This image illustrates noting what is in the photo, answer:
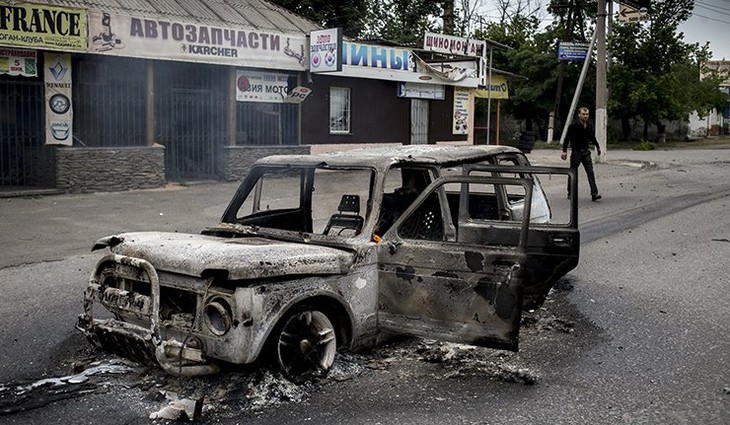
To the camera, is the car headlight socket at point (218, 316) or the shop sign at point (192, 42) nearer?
the car headlight socket at point (218, 316)

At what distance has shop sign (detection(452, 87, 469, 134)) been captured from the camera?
25.4 meters

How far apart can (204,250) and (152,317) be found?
481 mm

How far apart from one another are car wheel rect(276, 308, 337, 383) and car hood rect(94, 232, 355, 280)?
30cm

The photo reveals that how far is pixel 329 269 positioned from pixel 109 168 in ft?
39.2

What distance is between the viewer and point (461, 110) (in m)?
25.8

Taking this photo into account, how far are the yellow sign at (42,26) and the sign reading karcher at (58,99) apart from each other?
61 cm

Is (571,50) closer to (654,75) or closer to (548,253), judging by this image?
(654,75)

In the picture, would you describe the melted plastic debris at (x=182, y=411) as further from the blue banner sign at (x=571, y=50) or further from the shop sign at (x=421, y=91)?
the blue banner sign at (x=571, y=50)

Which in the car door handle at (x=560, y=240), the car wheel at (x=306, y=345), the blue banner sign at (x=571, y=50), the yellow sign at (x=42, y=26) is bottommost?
the car wheel at (x=306, y=345)

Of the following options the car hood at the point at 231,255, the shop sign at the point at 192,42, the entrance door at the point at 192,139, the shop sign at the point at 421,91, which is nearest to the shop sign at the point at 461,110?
the shop sign at the point at 421,91

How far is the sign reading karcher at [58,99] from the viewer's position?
48.6 ft

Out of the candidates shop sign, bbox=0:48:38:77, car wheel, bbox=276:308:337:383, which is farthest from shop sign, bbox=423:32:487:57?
car wheel, bbox=276:308:337:383

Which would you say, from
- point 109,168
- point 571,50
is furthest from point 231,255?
point 571,50

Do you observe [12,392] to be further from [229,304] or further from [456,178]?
[456,178]
